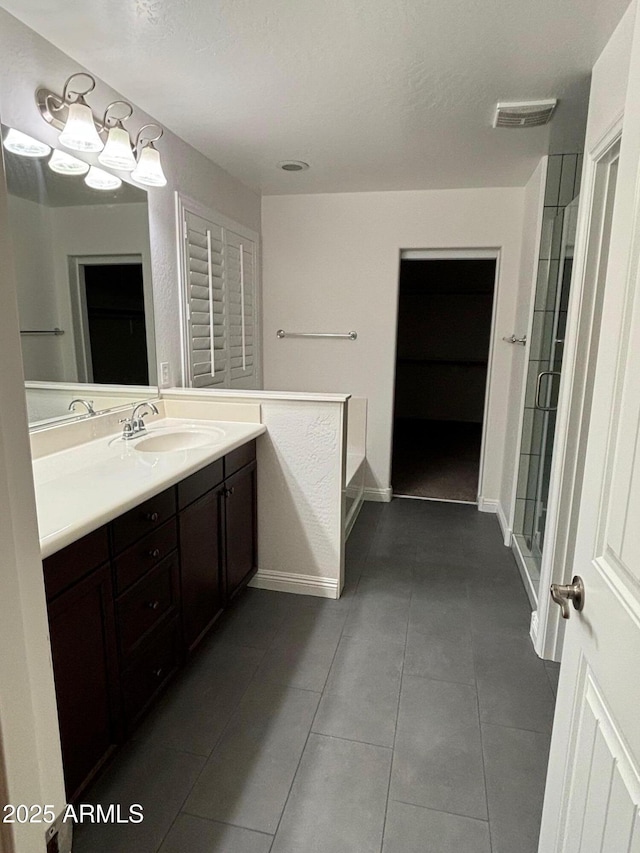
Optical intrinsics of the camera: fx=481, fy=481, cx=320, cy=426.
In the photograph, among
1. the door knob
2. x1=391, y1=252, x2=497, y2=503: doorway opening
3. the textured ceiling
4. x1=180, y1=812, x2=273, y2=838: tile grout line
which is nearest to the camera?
the door knob

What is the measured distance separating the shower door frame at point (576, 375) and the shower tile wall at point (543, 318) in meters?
0.71

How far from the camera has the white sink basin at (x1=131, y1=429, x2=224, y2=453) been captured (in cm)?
209

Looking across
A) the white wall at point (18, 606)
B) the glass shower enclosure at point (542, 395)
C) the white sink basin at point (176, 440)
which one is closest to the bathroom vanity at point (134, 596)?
the white sink basin at point (176, 440)

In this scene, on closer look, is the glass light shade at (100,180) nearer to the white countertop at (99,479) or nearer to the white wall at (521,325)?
the white countertop at (99,479)

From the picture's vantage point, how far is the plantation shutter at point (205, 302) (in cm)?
266

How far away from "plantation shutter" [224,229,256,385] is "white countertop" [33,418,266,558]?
3.87 feet

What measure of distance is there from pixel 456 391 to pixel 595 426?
5.92 meters

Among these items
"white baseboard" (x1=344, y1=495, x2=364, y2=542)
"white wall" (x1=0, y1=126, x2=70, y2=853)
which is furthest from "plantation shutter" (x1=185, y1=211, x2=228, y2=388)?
"white wall" (x1=0, y1=126, x2=70, y2=853)

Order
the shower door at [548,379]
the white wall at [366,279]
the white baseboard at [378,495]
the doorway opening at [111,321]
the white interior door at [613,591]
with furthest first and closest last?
the white baseboard at [378,495] → the white wall at [366,279] → the shower door at [548,379] → the doorway opening at [111,321] → the white interior door at [613,591]

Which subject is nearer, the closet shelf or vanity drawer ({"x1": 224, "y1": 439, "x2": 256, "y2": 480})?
vanity drawer ({"x1": 224, "y1": 439, "x2": 256, "y2": 480})

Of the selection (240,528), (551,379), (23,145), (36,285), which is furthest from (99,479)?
(551,379)

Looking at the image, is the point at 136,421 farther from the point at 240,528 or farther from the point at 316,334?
the point at 316,334

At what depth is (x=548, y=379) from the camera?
2674 millimetres

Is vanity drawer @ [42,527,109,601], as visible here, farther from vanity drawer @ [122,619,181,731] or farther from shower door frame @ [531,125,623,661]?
shower door frame @ [531,125,623,661]
